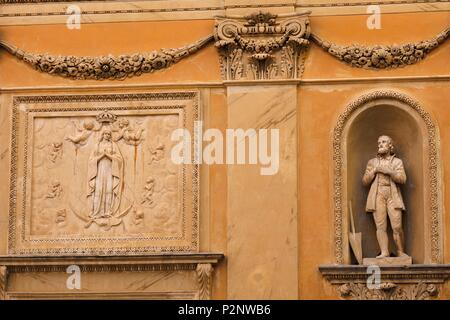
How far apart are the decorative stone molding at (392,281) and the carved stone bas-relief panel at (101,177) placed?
194cm

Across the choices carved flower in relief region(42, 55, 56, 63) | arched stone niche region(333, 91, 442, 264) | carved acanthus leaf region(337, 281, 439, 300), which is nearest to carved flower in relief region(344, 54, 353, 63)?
arched stone niche region(333, 91, 442, 264)

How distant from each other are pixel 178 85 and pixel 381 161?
280 cm

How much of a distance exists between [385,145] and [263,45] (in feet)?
6.64

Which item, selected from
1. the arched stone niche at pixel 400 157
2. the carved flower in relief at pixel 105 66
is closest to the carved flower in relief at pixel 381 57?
the arched stone niche at pixel 400 157

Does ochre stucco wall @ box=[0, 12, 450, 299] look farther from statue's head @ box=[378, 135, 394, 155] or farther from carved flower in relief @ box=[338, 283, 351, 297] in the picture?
statue's head @ box=[378, 135, 394, 155]

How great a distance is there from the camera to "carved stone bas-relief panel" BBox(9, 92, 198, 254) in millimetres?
19781

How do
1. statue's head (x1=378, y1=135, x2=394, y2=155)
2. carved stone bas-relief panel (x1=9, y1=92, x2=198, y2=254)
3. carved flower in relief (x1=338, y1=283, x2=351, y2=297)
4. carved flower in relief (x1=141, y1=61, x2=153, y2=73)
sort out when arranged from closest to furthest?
carved flower in relief (x1=338, y1=283, x2=351, y2=297) < statue's head (x1=378, y1=135, x2=394, y2=155) < carved stone bas-relief panel (x1=9, y1=92, x2=198, y2=254) < carved flower in relief (x1=141, y1=61, x2=153, y2=73)

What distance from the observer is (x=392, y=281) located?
63.0 feet

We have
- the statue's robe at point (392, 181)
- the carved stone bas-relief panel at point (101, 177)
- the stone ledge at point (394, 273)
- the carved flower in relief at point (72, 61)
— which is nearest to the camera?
the stone ledge at point (394, 273)

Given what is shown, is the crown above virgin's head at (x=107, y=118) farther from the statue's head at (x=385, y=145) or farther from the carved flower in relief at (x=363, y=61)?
the statue's head at (x=385, y=145)

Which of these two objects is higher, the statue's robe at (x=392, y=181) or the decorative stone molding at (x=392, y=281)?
the statue's robe at (x=392, y=181)

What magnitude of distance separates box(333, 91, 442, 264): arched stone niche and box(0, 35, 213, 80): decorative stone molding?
7.39 ft

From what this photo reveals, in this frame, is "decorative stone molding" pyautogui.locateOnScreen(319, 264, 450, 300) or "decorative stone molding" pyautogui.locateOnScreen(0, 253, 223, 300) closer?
"decorative stone molding" pyautogui.locateOnScreen(319, 264, 450, 300)

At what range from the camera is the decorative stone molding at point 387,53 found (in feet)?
64.3
